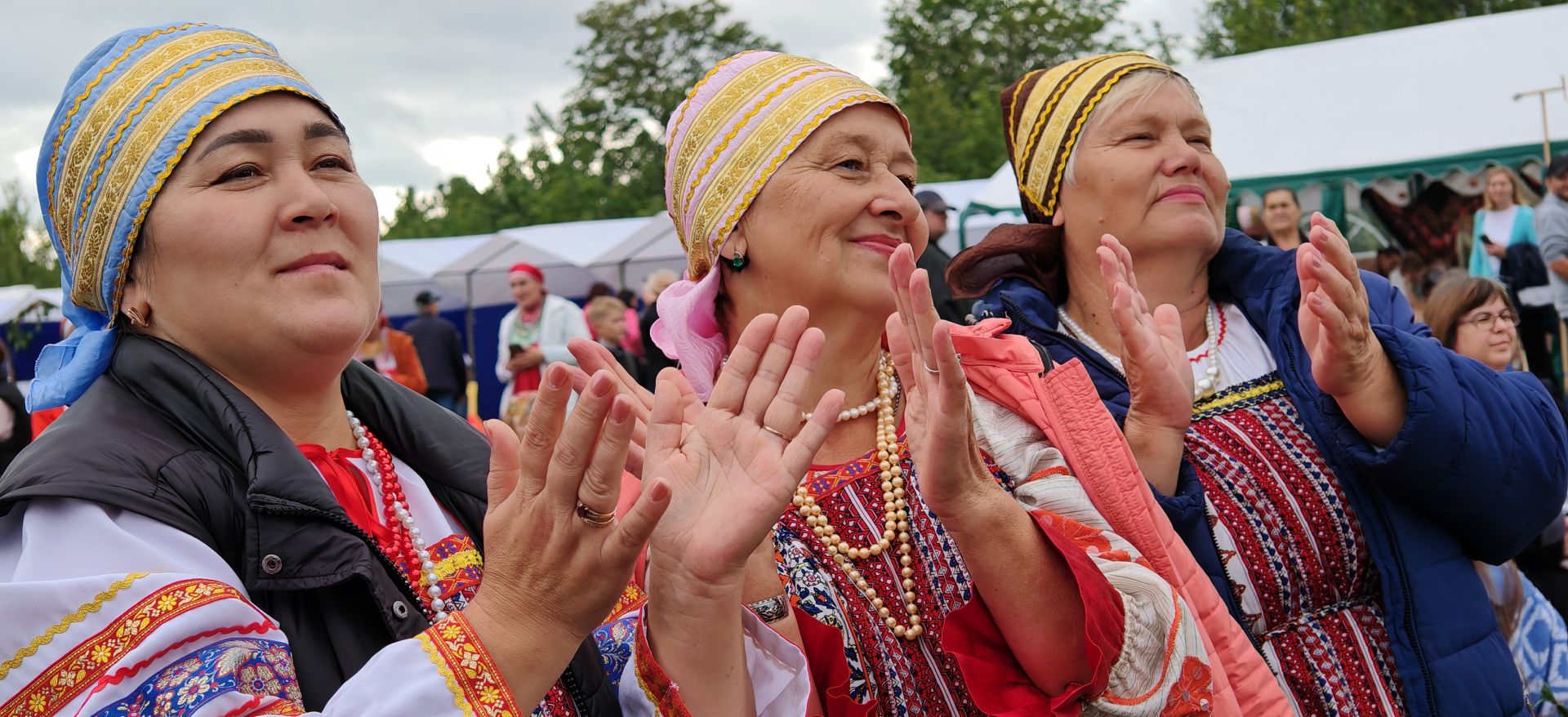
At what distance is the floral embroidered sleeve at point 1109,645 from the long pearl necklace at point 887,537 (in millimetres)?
193

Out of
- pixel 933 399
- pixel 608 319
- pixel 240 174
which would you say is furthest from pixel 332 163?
pixel 608 319

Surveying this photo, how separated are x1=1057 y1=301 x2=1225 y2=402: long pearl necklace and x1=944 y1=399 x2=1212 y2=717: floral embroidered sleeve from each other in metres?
0.67

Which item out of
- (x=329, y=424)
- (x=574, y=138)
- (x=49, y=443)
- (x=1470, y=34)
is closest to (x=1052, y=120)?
(x=329, y=424)

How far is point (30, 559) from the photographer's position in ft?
4.89

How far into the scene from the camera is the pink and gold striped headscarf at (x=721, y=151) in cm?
246

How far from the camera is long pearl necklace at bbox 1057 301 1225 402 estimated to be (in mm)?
2656

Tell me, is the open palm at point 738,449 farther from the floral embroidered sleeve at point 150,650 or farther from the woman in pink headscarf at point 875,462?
the floral embroidered sleeve at point 150,650

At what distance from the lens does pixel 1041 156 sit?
2891 mm

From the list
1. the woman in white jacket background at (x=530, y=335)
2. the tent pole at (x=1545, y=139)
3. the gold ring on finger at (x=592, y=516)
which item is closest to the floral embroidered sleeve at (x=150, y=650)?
the gold ring on finger at (x=592, y=516)

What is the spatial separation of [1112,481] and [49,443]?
165 cm

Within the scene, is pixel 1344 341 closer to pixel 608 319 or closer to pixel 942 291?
pixel 942 291

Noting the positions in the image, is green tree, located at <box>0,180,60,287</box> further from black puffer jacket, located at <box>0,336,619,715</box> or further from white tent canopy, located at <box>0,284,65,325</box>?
black puffer jacket, located at <box>0,336,619,715</box>

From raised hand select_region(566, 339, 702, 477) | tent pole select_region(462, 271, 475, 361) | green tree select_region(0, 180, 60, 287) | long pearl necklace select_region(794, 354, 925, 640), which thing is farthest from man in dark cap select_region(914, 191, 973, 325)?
green tree select_region(0, 180, 60, 287)

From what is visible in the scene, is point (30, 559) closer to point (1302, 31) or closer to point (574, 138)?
point (1302, 31)
